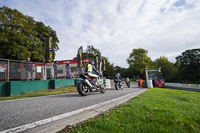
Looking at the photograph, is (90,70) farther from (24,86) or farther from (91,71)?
(24,86)

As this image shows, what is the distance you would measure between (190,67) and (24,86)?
2096 inches

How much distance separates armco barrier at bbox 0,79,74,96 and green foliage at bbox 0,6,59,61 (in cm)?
1296

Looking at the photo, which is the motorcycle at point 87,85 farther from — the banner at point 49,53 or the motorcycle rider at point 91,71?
the banner at point 49,53

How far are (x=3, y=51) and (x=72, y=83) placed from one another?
14.4 metres

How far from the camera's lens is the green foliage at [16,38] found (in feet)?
58.5

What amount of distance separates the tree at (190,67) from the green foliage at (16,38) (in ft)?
156

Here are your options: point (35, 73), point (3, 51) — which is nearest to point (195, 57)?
point (35, 73)

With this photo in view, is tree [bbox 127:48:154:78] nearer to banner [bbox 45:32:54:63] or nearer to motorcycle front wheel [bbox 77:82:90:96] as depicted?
banner [bbox 45:32:54:63]

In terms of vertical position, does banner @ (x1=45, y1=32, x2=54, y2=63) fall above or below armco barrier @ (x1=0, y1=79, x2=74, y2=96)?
above

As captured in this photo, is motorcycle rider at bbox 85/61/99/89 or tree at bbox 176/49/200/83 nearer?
motorcycle rider at bbox 85/61/99/89

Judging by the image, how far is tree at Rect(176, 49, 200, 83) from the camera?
130 feet

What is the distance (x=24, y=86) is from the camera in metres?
7.57

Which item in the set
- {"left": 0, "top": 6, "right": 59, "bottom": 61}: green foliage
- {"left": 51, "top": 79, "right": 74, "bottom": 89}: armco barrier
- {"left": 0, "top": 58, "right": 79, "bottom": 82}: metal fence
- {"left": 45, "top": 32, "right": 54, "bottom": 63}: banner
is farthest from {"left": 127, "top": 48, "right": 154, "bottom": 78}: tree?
{"left": 0, "top": 58, "right": 79, "bottom": 82}: metal fence

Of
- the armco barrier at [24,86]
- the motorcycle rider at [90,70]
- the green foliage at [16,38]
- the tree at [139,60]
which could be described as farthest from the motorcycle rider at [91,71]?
the tree at [139,60]
